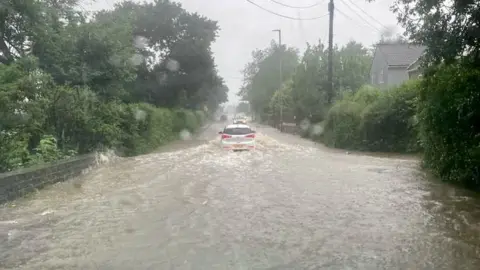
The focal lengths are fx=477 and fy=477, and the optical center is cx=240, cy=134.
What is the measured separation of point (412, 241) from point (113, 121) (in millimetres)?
13141

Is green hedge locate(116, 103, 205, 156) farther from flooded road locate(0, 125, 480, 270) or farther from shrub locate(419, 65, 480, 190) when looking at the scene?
shrub locate(419, 65, 480, 190)

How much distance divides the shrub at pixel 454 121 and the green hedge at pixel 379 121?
7.97 metres

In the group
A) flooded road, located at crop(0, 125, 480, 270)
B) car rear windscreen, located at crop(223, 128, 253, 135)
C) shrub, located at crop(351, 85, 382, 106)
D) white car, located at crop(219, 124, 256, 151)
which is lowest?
flooded road, located at crop(0, 125, 480, 270)

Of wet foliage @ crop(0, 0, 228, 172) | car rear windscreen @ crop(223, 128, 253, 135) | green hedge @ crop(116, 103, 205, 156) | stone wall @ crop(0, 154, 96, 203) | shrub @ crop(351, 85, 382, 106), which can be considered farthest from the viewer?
shrub @ crop(351, 85, 382, 106)

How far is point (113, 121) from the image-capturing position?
17.8 m

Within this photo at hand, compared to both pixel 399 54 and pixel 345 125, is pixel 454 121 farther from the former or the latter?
pixel 399 54

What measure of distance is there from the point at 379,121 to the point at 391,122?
1.85 ft

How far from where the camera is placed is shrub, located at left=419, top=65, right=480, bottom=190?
1070 centimetres

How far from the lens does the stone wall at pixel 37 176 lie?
31.0 ft

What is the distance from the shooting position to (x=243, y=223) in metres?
8.21

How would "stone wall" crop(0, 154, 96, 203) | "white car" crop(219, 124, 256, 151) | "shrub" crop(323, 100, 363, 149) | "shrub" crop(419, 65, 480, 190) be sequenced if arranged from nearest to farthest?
"stone wall" crop(0, 154, 96, 203) < "shrub" crop(419, 65, 480, 190) < "white car" crop(219, 124, 256, 151) < "shrub" crop(323, 100, 363, 149)

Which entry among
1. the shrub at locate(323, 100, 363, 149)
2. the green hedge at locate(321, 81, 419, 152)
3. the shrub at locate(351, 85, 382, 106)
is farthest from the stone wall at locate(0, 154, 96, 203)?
the shrub at locate(351, 85, 382, 106)

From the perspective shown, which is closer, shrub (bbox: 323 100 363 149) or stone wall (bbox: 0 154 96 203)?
stone wall (bbox: 0 154 96 203)

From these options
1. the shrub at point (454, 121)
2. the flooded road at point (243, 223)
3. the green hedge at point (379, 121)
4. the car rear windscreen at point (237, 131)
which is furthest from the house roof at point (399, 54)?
the shrub at point (454, 121)
